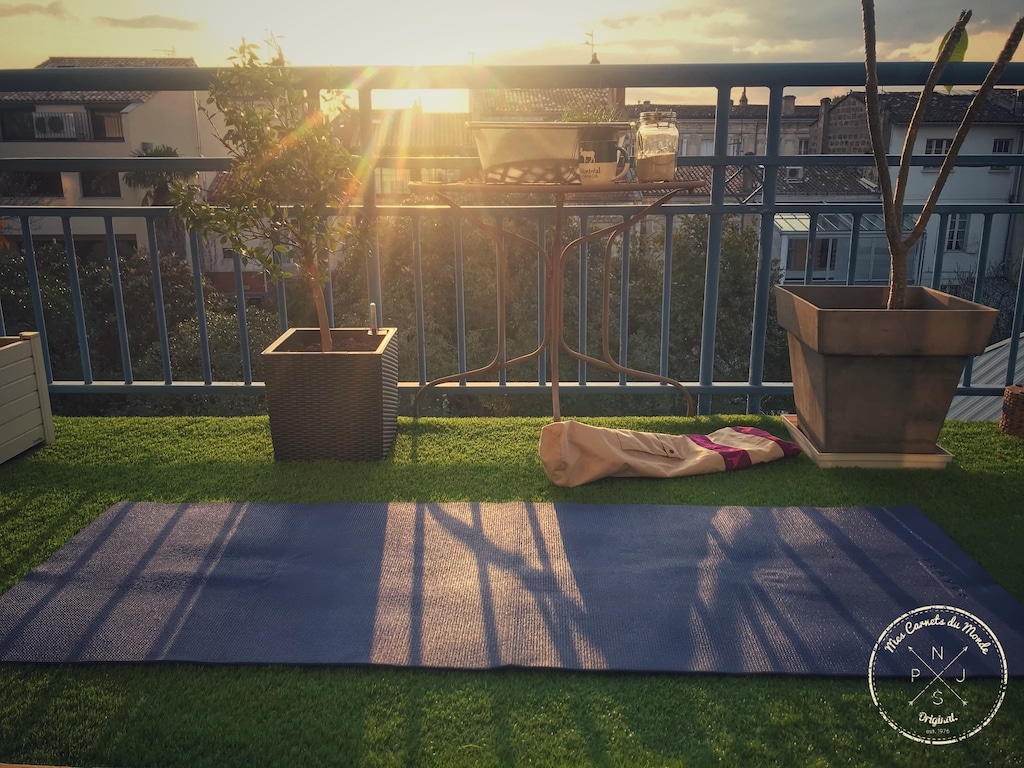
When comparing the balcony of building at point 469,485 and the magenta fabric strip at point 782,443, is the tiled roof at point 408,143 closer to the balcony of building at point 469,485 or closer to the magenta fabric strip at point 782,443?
the balcony of building at point 469,485

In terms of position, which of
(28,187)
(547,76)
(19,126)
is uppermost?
(19,126)

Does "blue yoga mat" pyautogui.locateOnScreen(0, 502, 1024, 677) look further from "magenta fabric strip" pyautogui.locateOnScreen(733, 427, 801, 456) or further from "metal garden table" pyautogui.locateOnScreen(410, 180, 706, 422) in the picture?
"metal garden table" pyautogui.locateOnScreen(410, 180, 706, 422)

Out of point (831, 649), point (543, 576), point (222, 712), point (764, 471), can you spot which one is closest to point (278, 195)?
point (543, 576)

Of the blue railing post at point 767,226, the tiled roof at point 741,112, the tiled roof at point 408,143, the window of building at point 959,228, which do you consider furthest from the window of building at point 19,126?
the blue railing post at point 767,226

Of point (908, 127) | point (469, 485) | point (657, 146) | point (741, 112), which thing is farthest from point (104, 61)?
point (908, 127)

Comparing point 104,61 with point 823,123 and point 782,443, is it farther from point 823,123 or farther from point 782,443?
point 782,443

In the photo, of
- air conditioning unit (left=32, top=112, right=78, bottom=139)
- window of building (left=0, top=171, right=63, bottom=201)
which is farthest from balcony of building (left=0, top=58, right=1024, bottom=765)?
air conditioning unit (left=32, top=112, right=78, bottom=139)

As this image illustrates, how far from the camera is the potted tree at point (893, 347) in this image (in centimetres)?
209

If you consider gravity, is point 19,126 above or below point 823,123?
above

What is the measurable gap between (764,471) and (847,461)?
0.76 feet

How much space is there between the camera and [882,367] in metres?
2.13

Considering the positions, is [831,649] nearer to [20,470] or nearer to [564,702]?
[564,702]

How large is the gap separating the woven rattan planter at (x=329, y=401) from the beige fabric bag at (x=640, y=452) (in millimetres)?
508

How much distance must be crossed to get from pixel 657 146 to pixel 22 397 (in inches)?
79.8
